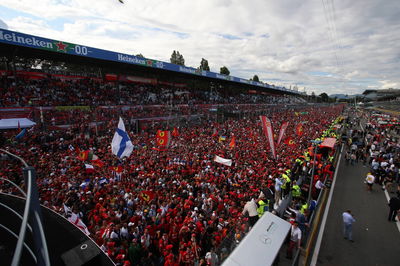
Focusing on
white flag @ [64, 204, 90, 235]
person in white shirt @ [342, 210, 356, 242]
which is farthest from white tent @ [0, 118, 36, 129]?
person in white shirt @ [342, 210, 356, 242]

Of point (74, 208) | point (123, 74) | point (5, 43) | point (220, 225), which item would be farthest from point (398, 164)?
point (123, 74)

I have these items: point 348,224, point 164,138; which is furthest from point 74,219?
point 348,224

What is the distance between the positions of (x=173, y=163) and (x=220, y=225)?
20.1 feet

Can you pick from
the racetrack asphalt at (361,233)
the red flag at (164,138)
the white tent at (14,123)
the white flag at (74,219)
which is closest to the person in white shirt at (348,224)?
the racetrack asphalt at (361,233)

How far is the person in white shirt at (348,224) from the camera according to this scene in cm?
683

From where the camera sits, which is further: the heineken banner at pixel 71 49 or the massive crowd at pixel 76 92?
the massive crowd at pixel 76 92

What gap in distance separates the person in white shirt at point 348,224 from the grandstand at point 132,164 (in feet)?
6.72

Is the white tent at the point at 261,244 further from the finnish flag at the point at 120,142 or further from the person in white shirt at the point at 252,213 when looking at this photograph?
the finnish flag at the point at 120,142

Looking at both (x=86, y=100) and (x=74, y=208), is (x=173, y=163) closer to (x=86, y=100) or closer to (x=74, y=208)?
(x=74, y=208)

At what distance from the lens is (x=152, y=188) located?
8.95 metres

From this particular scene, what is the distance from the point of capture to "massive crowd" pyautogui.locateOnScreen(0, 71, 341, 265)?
5926 mm

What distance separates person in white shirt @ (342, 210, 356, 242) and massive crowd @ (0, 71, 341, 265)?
282 centimetres

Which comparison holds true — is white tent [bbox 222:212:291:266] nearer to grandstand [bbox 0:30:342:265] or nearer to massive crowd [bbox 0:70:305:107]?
grandstand [bbox 0:30:342:265]

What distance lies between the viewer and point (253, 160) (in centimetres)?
1343
